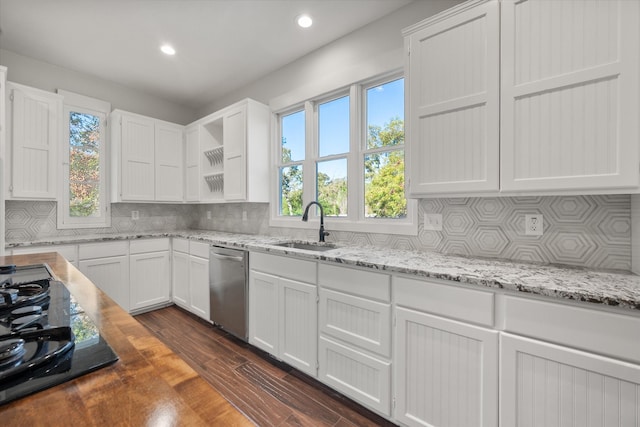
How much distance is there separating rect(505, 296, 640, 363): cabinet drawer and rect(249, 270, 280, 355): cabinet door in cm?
156

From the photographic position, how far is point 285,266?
7.07 feet

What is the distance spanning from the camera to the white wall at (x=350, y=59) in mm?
2207

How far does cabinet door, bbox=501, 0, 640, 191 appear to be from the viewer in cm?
123

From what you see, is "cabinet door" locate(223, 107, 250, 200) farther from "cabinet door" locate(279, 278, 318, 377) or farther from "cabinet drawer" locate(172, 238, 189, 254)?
"cabinet door" locate(279, 278, 318, 377)

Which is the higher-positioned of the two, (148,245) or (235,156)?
(235,156)

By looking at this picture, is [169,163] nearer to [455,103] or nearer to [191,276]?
[191,276]

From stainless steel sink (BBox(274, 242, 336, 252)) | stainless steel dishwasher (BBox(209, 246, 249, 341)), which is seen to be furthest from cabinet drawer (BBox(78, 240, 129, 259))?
stainless steel sink (BBox(274, 242, 336, 252))

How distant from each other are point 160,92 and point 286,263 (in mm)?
3266

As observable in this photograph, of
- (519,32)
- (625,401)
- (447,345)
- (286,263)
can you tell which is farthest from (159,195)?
(625,401)

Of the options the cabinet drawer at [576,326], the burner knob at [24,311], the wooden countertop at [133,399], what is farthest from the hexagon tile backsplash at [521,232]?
the burner knob at [24,311]

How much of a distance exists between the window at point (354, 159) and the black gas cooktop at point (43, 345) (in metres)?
1.95

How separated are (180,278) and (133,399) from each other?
3.27 meters

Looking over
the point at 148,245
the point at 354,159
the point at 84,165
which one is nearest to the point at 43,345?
the point at 354,159

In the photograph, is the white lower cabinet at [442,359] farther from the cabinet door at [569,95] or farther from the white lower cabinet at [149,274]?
the white lower cabinet at [149,274]
